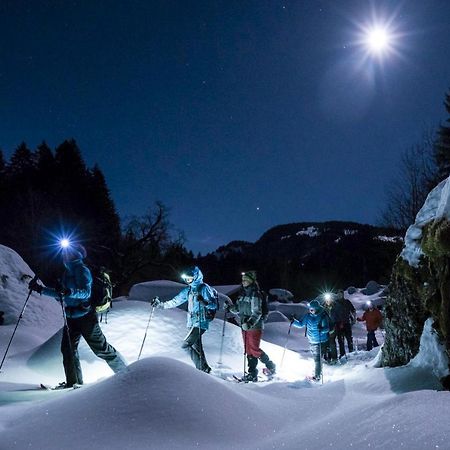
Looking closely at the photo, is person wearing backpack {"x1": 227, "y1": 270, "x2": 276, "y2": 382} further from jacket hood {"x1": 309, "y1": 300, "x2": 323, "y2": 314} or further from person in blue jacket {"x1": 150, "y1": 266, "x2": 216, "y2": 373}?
jacket hood {"x1": 309, "y1": 300, "x2": 323, "y2": 314}

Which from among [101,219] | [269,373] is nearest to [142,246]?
[101,219]

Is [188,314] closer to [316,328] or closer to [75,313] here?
[75,313]

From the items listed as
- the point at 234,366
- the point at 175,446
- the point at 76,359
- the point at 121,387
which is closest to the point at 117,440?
the point at 175,446

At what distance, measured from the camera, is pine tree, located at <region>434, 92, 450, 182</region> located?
1866cm

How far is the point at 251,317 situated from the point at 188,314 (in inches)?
49.1

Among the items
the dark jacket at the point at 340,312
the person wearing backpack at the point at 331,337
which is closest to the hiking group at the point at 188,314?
the person wearing backpack at the point at 331,337

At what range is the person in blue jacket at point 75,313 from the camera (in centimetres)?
557

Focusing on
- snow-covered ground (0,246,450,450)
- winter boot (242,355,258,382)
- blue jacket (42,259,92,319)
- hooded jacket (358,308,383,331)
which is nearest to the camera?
snow-covered ground (0,246,450,450)

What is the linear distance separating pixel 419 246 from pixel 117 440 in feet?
15.2

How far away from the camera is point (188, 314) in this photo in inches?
277

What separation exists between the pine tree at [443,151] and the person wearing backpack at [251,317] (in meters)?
13.3

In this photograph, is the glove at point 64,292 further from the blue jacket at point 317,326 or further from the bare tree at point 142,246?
the bare tree at point 142,246

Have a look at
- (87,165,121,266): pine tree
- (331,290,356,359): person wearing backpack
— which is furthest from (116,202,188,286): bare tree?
(331,290,356,359): person wearing backpack

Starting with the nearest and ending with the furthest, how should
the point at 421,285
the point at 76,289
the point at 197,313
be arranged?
1. the point at 421,285
2. the point at 76,289
3. the point at 197,313
